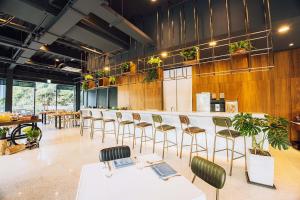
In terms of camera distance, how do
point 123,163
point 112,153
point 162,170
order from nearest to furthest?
point 162,170
point 123,163
point 112,153

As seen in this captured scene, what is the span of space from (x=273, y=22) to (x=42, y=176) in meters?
5.71

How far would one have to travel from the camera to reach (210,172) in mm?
1515

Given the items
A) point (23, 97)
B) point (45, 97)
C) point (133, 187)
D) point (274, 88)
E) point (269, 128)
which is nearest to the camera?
point (133, 187)

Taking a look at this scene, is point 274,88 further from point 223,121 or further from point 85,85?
point 85,85

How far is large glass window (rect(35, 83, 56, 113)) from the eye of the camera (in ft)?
34.8

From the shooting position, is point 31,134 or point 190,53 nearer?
point 190,53

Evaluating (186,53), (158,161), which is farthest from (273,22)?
(158,161)

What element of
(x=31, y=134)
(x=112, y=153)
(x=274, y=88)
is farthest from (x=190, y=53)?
(x=31, y=134)

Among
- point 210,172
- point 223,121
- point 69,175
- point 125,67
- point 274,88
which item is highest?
point 125,67

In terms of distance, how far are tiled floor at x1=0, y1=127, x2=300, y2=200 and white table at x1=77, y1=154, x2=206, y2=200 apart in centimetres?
135

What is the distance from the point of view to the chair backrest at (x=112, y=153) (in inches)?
77.5

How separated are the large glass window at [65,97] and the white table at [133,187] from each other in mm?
11956

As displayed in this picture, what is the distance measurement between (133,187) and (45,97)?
12293 mm

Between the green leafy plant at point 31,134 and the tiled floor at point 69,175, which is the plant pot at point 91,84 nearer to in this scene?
the green leafy plant at point 31,134
